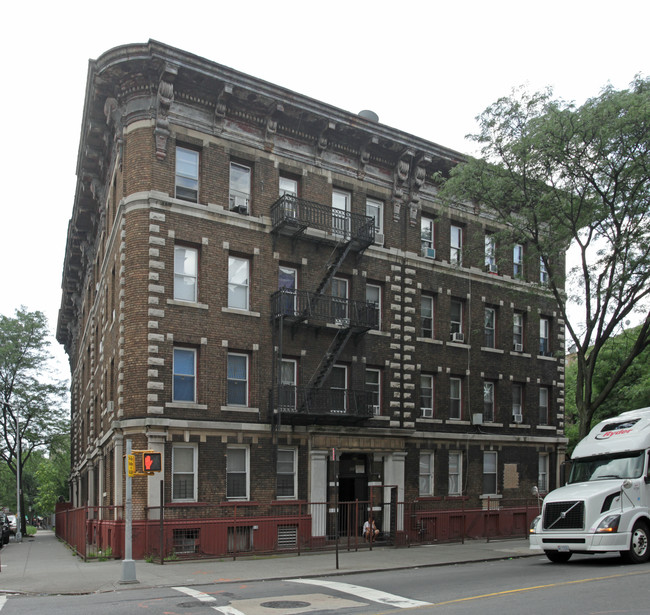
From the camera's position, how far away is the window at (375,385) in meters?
27.8

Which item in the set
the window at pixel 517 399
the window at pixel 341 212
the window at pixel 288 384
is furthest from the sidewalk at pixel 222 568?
the window at pixel 341 212

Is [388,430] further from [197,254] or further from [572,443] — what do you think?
[572,443]

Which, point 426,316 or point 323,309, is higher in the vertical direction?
point 426,316

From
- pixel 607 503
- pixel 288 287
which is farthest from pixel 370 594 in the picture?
pixel 288 287

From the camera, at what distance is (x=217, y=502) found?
23.2 meters

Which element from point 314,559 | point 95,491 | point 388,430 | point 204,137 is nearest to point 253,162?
point 204,137

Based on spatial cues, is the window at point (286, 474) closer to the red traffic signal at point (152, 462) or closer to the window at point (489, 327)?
the red traffic signal at point (152, 462)

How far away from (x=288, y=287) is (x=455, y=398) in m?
9.19

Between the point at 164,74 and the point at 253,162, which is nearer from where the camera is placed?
the point at 164,74

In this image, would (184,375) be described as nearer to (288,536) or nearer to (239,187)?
(288,536)

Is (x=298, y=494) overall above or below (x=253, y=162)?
below

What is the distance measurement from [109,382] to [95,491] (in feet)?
24.8

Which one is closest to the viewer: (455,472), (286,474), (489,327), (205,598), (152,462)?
(205,598)

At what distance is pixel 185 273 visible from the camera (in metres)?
24.0
